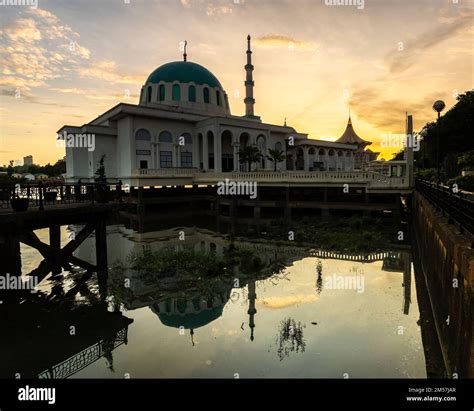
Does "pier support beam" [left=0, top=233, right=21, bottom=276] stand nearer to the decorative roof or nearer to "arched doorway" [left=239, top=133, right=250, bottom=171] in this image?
"arched doorway" [left=239, top=133, right=250, bottom=171]

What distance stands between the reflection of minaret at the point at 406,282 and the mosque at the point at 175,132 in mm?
23693

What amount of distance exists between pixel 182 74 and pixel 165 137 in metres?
13.1

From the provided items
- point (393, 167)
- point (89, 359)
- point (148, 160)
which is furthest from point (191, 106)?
point (89, 359)

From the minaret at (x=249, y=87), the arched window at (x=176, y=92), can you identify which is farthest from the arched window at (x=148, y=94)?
the minaret at (x=249, y=87)

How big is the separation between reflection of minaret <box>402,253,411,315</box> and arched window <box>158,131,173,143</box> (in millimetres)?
30917

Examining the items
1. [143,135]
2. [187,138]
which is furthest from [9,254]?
Result: [187,138]

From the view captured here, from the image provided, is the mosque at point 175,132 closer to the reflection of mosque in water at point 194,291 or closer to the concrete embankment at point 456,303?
the reflection of mosque in water at point 194,291

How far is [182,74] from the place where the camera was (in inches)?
1887

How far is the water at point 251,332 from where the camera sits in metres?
7.35

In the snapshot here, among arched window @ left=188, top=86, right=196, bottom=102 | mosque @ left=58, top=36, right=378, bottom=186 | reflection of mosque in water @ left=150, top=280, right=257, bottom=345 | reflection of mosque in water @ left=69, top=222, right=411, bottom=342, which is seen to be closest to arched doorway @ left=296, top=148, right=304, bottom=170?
mosque @ left=58, top=36, right=378, bottom=186

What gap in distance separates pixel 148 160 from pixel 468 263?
3703 centimetres

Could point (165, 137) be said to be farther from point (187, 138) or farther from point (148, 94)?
point (148, 94)

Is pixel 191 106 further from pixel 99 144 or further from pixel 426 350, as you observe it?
pixel 426 350

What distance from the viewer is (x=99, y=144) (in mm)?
39781
